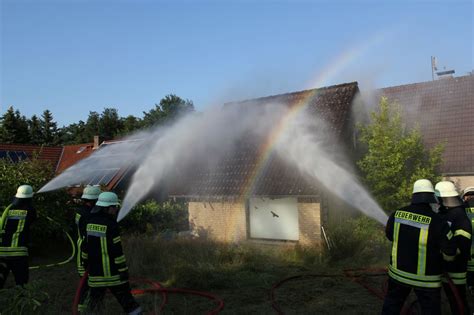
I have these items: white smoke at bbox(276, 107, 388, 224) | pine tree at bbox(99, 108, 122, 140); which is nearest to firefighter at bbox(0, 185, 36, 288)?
white smoke at bbox(276, 107, 388, 224)

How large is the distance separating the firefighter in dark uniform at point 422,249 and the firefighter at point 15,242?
18.8ft

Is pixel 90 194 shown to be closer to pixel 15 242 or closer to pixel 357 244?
pixel 15 242

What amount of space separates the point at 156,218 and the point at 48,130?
40279mm

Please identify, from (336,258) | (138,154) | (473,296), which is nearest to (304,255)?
(336,258)

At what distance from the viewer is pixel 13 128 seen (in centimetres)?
4591

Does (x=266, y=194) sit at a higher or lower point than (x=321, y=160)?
lower

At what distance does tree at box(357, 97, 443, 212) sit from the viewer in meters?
12.7

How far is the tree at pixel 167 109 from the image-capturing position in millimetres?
48312

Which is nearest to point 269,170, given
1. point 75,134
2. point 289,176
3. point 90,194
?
point 289,176

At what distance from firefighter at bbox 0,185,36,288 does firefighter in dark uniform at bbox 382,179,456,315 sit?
5.74m

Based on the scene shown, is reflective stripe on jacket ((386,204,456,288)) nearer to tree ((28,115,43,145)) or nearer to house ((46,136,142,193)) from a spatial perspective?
house ((46,136,142,193))

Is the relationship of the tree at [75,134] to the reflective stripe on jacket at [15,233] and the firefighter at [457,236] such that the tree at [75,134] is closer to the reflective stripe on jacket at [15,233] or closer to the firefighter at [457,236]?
the reflective stripe on jacket at [15,233]

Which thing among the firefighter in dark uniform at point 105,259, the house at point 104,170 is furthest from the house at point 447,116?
the firefighter in dark uniform at point 105,259

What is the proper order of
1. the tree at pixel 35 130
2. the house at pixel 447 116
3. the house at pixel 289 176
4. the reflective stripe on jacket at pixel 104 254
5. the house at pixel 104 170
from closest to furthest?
the reflective stripe on jacket at pixel 104 254, the house at pixel 289 176, the house at pixel 104 170, the house at pixel 447 116, the tree at pixel 35 130
